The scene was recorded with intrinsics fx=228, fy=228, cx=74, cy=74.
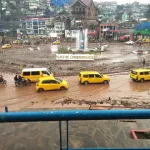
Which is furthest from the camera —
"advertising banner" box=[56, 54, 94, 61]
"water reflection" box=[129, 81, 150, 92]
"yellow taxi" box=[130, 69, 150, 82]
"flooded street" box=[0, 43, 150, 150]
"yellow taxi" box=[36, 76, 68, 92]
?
"advertising banner" box=[56, 54, 94, 61]

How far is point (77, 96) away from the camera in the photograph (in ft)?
62.2

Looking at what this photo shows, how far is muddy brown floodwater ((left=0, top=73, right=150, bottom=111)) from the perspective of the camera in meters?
17.0

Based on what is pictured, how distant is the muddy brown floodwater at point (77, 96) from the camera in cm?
1705

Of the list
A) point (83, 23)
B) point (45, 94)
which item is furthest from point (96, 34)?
point (45, 94)

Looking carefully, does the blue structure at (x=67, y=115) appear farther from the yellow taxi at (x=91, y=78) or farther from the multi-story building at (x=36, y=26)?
the multi-story building at (x=36, y=26)

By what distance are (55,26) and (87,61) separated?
168 ft

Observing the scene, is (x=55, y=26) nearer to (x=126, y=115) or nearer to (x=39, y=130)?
(x=39, y=130)

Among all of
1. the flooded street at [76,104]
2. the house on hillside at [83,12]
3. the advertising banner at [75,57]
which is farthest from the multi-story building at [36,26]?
the flooded street at [76,104]

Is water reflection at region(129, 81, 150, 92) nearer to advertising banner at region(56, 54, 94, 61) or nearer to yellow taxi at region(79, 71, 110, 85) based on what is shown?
yellow taxi at region(79, 71, 110, 85)

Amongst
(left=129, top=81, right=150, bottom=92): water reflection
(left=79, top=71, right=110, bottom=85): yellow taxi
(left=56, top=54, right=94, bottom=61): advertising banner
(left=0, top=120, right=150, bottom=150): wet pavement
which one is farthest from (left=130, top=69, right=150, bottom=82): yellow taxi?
(left=56, top=54, right=94, bottom=61): advertising banner

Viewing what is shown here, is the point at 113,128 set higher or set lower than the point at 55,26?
lower

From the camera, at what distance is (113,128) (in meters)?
9.35

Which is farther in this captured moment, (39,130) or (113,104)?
(113,104)

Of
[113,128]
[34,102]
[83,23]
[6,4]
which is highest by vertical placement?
[6,4]
